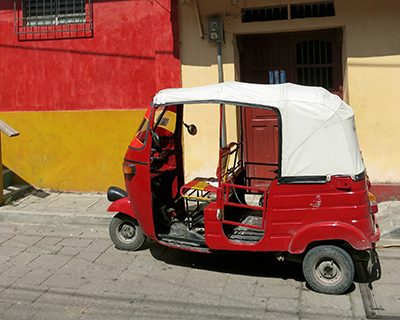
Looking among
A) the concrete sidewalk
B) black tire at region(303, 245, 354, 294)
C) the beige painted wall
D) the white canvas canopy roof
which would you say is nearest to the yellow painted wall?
the concrete sidewalk

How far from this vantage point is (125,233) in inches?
271

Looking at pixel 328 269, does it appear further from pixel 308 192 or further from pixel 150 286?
pixel 150 286

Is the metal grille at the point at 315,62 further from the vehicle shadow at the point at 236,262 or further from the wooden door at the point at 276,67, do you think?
the vehicle shadow at the point at 236,262

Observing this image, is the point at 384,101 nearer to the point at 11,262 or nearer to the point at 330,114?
the point at 330,114

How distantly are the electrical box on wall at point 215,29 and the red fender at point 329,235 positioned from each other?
4364mm

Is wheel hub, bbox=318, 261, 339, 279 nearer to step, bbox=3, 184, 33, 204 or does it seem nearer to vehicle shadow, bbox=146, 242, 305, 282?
vehicle shadow, bbox=146, 242, 305, 282

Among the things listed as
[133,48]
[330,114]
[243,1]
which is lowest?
[330,114]

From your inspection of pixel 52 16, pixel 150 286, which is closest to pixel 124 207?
pixel 150 286

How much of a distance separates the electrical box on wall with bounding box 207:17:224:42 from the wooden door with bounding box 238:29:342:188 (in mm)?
527

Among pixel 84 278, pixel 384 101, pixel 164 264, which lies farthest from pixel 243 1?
pixel 84 278

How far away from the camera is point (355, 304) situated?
5.18 m

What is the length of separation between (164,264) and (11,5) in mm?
6265

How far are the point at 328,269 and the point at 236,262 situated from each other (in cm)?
132

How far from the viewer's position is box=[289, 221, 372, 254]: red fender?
5.24m
